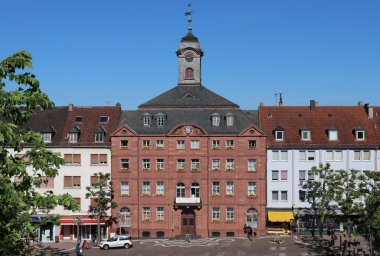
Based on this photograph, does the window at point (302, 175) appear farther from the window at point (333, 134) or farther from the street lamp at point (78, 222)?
the street lamp at point (78, 222)

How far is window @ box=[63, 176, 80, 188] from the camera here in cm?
7444

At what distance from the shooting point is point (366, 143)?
74188 millimetres

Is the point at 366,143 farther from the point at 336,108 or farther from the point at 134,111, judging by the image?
the point at 134,111

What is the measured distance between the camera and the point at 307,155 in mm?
74875

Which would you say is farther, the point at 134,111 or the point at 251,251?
the point at 134,111

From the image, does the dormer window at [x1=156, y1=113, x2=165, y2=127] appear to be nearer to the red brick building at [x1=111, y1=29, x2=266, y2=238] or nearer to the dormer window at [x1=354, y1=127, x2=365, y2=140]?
the red brick building at [x1=111, y1=29, x2=266, y2=238]

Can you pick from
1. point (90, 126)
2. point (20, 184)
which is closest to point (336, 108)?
point (90, 126)

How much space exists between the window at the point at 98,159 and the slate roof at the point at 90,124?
1243 millimetres

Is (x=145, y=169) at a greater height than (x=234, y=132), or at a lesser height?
lesser

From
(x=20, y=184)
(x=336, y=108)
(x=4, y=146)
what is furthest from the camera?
(x=336, y=108)

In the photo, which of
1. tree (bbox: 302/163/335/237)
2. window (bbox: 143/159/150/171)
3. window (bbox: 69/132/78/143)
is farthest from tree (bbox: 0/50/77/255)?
window (bbox: 69/132/78/143)

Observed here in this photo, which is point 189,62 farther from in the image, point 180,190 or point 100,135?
point 180,190

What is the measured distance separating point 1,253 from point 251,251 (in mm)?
49161

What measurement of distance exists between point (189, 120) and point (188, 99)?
387cm
